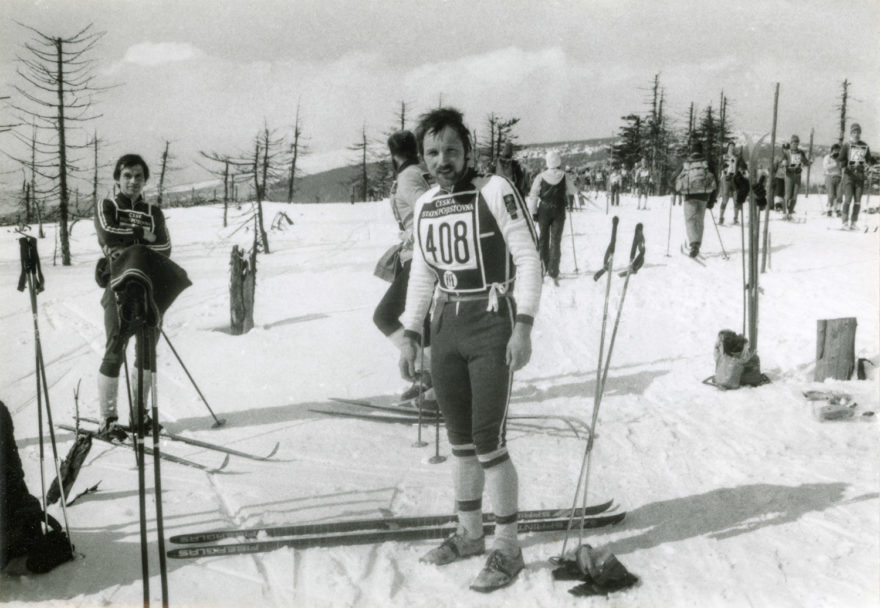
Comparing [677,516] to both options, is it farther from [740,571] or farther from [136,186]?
[136,186]

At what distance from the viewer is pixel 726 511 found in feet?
12.7

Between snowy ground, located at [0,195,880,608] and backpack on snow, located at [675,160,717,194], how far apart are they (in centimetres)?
149

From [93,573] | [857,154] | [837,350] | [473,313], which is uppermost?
[857,154]

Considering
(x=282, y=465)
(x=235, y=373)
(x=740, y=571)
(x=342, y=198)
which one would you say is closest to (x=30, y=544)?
(x=282, y=465)

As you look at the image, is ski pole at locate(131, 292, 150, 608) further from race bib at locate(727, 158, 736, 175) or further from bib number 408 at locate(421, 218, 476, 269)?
race bib at locate(727, 158, 736, 175)

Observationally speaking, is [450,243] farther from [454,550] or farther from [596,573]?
[596,573]

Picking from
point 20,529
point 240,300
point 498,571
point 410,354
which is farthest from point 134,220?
point 240,300

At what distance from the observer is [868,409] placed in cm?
559

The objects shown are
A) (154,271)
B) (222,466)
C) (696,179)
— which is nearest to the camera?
(154,271)

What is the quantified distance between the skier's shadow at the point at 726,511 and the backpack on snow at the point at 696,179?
8.13 m

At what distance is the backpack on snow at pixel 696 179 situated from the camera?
451 inches

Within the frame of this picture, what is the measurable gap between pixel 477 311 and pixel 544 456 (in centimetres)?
207

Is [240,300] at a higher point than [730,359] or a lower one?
higher

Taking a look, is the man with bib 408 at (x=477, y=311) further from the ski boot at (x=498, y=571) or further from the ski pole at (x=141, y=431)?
the ski pole at (x=141, y=431)
